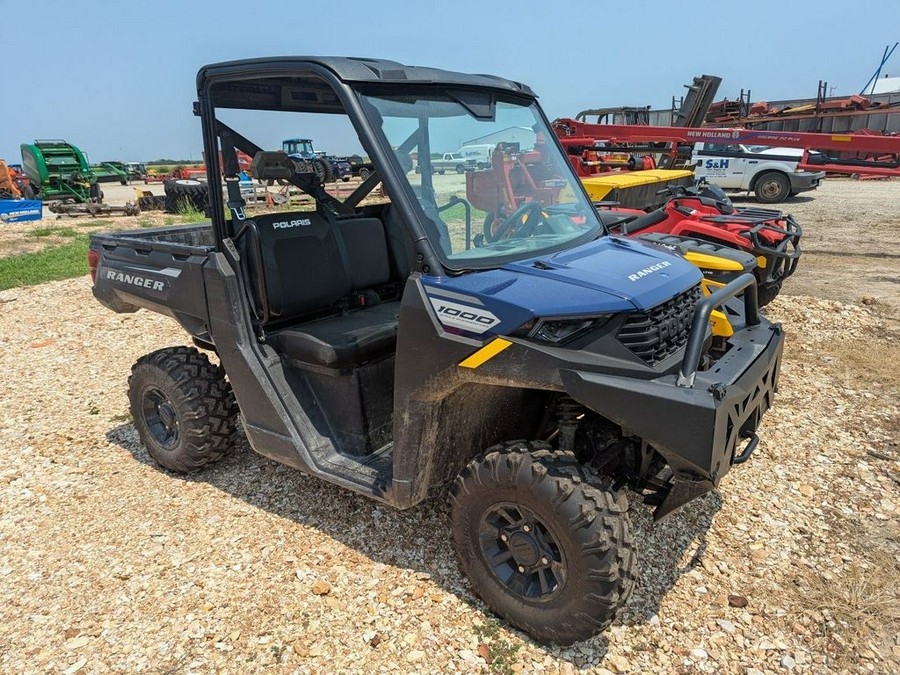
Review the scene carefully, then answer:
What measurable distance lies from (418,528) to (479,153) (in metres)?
1.94

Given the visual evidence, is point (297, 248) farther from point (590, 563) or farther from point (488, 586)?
point (590, 563)

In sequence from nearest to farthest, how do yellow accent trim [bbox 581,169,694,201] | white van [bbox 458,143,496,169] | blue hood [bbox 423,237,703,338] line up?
1. blue hood [bbox 423,237,703,338]
2. white van [bbox 458,143,496,169]
3. yellow accent trim [bbox 581,169,694,201]

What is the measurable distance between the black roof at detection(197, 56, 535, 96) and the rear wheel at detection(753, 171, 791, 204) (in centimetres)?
1542

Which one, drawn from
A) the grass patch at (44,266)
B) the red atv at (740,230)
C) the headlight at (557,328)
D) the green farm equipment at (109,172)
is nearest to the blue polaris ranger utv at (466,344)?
the headlight at (557,328)

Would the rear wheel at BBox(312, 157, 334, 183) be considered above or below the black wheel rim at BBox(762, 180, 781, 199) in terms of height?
above

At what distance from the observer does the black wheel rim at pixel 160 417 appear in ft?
12.8

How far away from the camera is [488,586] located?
271 cm

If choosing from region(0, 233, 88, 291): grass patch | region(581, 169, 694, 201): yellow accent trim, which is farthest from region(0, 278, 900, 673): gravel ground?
region(0, 233, 88, 291): grass patch

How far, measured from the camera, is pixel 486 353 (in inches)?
94.8

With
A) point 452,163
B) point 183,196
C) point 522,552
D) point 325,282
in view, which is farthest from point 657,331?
point 183,196

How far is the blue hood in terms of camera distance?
7.67ft

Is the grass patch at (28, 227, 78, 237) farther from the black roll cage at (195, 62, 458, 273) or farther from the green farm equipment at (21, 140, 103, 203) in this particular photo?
the black roll cage at (195, 62, 458, 273)

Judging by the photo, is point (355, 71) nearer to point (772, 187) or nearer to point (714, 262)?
point (714, 262)

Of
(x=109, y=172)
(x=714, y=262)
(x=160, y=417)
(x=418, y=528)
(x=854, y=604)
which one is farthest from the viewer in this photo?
(x=109, y=172)
